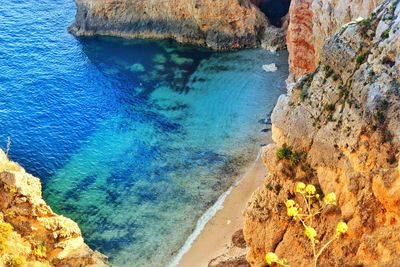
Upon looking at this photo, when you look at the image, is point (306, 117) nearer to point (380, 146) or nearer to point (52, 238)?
point (380, 146)

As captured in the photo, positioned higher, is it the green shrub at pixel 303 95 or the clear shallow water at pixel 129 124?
the green shrub at pixel 303 95

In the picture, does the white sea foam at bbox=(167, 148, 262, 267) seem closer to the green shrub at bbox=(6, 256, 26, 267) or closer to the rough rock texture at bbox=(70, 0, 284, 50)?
the green shrub at bbox=(6, 256, 26, 267)

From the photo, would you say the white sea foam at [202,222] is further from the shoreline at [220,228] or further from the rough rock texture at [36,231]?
the rough rock texture at [36,231]

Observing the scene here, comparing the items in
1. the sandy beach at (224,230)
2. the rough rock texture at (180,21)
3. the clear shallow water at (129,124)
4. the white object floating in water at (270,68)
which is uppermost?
the rough rock texture at (180,21)

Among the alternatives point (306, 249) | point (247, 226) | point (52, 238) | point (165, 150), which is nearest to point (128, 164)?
point (165, 150)

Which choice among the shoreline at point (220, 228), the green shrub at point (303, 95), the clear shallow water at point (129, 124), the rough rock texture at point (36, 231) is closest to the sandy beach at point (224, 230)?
the shoreline at point (220, 228)

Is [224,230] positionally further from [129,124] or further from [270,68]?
[270,68]

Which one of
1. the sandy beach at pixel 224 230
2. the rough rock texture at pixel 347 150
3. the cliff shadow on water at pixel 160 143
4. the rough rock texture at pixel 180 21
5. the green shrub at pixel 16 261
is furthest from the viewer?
the rough rock texture at pixel 180 21
